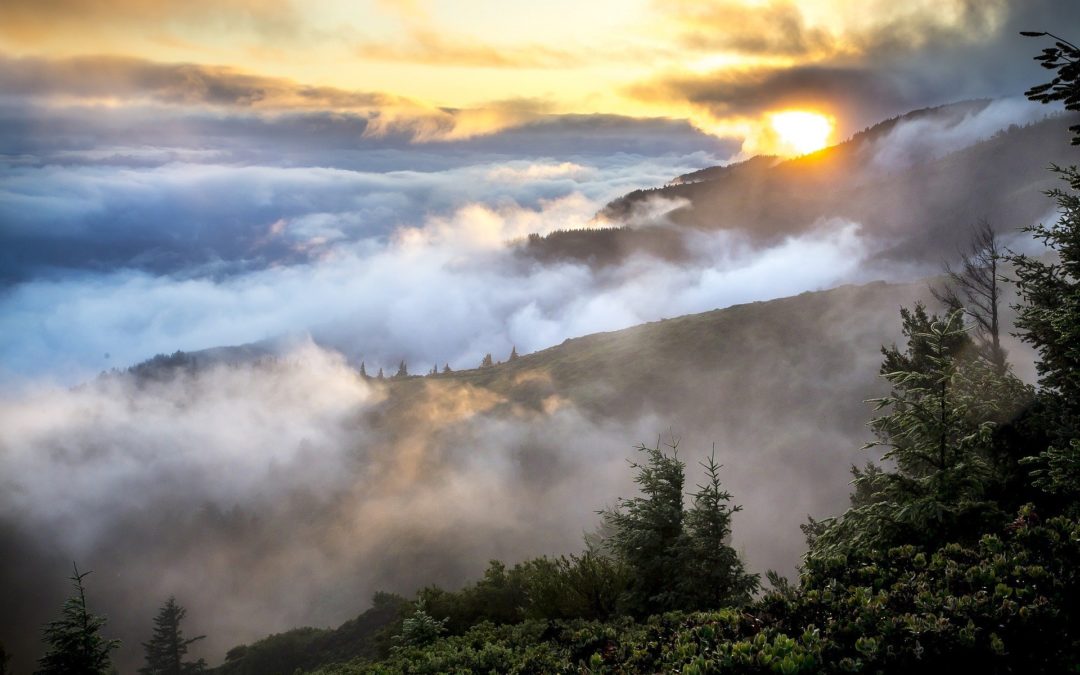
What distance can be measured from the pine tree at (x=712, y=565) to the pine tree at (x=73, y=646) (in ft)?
88.0

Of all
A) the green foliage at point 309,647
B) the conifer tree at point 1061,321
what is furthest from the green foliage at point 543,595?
the green foliage at point 309,647

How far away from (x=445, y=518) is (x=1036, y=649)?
16063cm

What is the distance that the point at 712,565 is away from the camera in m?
22.3

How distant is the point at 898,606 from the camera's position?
10711mm

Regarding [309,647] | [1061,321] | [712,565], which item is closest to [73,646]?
[712,565]

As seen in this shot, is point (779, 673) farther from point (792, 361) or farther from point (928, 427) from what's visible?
point (792, 361)

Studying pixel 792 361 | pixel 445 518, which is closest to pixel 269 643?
pixel 445 518

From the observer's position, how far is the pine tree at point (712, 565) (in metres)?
21.8

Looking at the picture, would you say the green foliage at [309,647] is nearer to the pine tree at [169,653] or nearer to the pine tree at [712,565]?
the pine tree at [169,653]

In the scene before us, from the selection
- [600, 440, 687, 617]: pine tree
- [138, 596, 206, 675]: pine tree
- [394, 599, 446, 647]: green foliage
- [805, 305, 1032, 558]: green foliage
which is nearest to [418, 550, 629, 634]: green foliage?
[394, 599, 446, 647]: green foliage

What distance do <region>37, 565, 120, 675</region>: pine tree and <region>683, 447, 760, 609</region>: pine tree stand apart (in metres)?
26.8

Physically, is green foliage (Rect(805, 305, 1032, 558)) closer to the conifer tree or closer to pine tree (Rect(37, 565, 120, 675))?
the conifer tree

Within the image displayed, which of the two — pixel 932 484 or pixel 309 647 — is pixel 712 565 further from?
pixel 309 647

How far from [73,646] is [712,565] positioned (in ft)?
94.6
